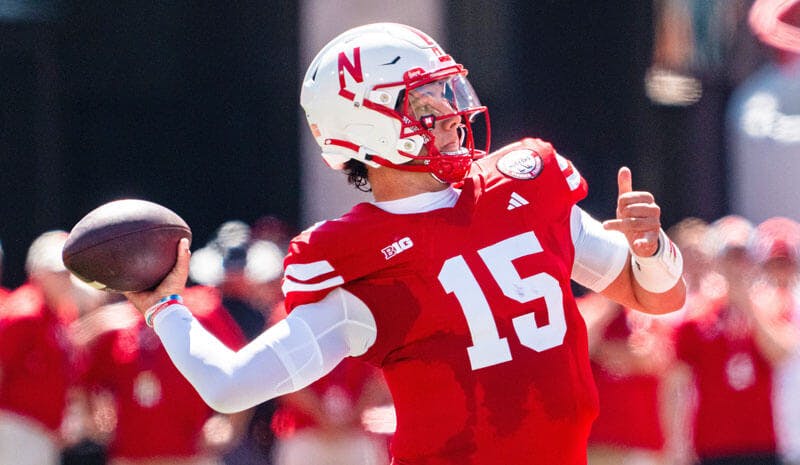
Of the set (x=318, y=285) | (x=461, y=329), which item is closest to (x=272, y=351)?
(x=318, y=285)

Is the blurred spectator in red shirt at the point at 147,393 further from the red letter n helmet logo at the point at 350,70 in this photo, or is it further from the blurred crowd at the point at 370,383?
the red letter n helmet logo at the point at 350,70

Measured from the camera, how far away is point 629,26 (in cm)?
772

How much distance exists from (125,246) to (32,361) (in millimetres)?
3436

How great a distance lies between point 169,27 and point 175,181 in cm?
84

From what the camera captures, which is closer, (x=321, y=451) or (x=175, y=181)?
(x=321, y=451)

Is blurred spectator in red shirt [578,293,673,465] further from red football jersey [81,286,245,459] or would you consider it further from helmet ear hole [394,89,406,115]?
helmet ear hole [394,89,406,115]

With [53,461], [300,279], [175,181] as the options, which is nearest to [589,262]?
[300,279]

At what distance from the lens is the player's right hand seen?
2824 mm

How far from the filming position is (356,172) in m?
3.03

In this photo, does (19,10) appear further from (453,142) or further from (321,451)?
(453,142)

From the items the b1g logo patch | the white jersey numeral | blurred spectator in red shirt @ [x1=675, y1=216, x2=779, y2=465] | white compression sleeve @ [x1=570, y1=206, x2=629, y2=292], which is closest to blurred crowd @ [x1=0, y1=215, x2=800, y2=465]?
blurred spectator in red shirt @ [x1=675, y1=216, x2=779, y2=465]

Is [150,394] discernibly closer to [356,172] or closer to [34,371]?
[34,371]

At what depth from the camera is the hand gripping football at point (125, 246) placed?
2.80 metres

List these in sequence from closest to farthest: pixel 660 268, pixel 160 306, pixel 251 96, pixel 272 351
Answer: pixel 272 351
pixel 160 306
pixel 660 268
pixel 251 96
